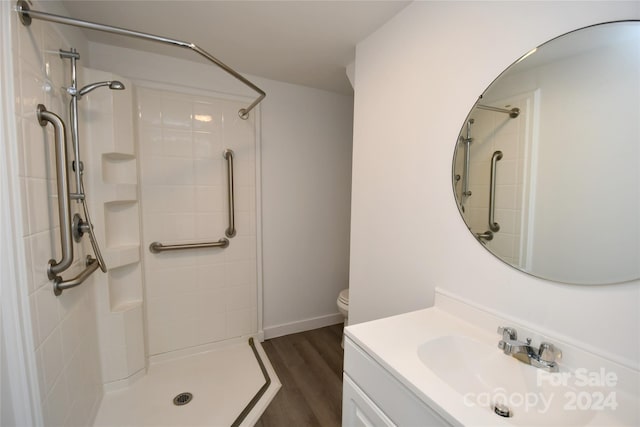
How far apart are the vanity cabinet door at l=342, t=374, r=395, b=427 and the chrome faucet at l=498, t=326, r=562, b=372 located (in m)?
0.46

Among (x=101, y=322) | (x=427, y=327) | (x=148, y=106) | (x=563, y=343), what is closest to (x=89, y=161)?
(x=148, y=106)

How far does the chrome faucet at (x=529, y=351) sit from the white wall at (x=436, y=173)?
0.21 ft

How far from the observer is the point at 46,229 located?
3.62 ft

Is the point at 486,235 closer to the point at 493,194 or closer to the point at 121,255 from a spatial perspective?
the point at 493,194

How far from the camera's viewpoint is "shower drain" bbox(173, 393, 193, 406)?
1.70 m

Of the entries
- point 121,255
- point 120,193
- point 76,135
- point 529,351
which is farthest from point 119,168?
point 529,351

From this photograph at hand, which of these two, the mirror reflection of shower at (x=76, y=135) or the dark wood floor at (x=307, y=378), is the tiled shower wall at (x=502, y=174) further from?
the mirror reflection of shower at (x=76, y=135)

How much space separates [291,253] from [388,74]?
1703mm

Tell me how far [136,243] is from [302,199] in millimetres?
1344

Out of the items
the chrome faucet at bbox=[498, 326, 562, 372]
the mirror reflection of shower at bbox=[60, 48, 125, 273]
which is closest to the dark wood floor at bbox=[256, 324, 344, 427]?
the chrome faucet at bbox=[498, 326, 562, 372]

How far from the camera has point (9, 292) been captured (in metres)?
0.88

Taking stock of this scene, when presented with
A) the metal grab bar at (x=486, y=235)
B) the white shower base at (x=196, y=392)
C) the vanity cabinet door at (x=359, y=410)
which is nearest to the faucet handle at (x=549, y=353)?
the metal grab bar at (x=486, y=235)

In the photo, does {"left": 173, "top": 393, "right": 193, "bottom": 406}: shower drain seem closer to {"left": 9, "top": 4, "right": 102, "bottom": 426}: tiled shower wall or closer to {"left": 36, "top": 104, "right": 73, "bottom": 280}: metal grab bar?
{"left": 9, "top": 4, "right": 102, "bottom": 426}: tiled shower wall

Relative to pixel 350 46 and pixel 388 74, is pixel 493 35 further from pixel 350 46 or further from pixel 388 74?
pixel 350 46
